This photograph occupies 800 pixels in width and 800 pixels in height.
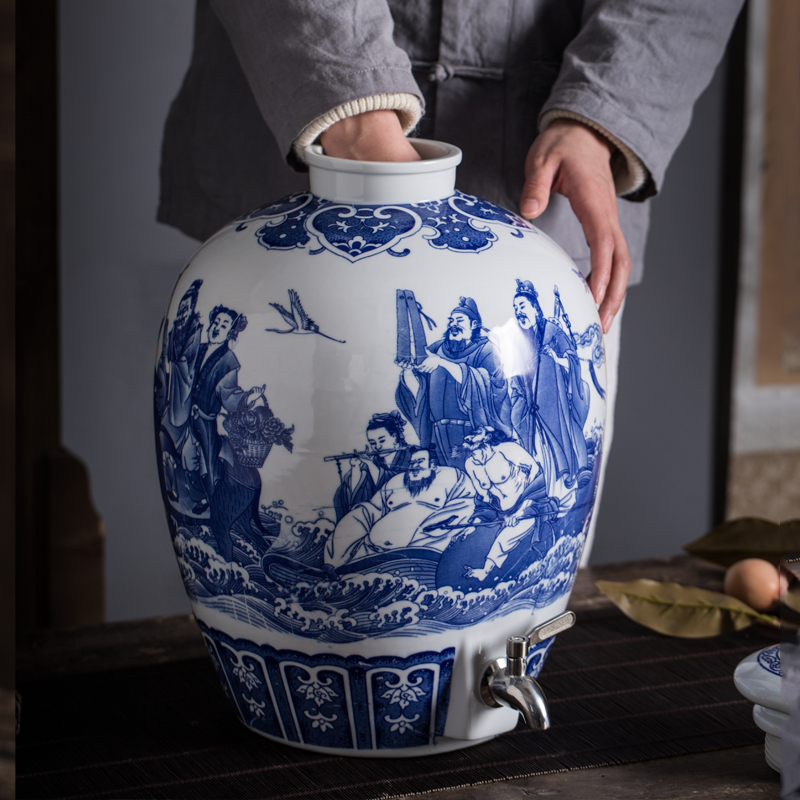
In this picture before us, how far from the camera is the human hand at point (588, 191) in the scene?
2.56 ft

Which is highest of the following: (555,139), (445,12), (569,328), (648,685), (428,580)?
(445,12)

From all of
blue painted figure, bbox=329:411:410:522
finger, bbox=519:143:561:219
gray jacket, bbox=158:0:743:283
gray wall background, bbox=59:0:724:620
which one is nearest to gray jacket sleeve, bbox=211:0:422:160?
gray jacket, bbox=158:0:743:283

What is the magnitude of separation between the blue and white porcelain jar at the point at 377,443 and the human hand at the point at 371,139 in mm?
34

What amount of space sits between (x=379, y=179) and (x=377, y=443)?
17 cm

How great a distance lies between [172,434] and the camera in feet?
2.19

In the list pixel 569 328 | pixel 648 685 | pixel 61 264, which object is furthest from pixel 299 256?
pixel 61 264

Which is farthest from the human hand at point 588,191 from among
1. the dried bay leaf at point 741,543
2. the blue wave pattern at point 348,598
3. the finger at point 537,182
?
the dried bay leaf at point 741,543

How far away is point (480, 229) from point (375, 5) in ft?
0.62

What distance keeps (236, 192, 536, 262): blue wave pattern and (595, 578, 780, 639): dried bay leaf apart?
0.39 metres

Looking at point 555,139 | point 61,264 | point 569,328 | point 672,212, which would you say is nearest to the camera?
point 569,328

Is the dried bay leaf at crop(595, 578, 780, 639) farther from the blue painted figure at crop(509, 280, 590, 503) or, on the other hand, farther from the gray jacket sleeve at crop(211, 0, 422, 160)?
the gray jacket sleeve at crop(211, 0, 422, 160)

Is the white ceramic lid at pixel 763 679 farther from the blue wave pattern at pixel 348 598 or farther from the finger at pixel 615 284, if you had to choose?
the finger at pixel 615 284

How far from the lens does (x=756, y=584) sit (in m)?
0.92

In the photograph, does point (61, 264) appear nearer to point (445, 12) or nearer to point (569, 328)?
point (445, 12)
